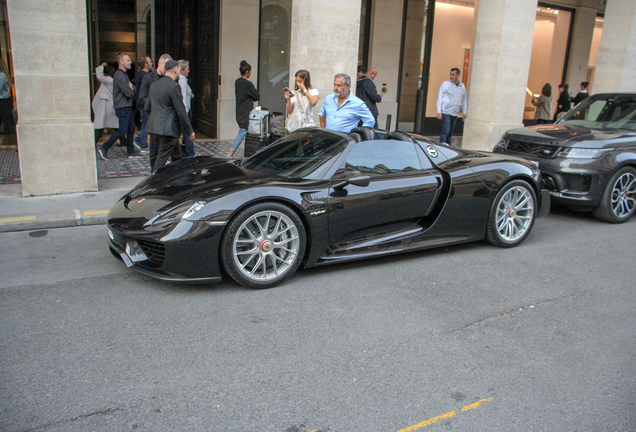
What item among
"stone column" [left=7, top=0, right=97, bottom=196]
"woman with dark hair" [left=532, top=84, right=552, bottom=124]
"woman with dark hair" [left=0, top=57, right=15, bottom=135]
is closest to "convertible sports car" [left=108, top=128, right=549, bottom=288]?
"stone column" [left=7, top=0, right=97, bottom=196]

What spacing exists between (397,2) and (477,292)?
459 inches

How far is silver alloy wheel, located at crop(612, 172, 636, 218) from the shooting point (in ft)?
23.6

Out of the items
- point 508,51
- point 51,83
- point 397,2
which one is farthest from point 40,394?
point 397,2

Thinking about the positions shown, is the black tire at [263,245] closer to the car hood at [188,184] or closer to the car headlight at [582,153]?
the car hood at [188,184]

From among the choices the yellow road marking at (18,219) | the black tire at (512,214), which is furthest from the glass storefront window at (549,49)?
the yellow road marking at (18,219)

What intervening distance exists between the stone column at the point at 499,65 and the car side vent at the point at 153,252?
28.6ft

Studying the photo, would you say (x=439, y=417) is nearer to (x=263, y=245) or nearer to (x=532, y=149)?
(x=263, y=245)

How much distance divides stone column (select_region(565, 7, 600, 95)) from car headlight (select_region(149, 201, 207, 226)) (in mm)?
17575

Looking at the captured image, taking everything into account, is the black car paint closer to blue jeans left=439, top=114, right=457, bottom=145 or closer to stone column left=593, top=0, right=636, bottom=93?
blue jeans left=439, top=114, right=457, bottom=145

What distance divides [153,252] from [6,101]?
8.48 metres

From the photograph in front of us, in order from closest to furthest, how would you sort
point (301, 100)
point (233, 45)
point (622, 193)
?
1. point (622, 193)
2. point (301, 100)
3. point (233, 45)

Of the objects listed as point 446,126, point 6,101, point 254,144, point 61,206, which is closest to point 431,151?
→ point 254,144

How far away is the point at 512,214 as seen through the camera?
19.2 ft

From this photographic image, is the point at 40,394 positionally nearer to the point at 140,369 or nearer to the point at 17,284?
the point at 140,369
